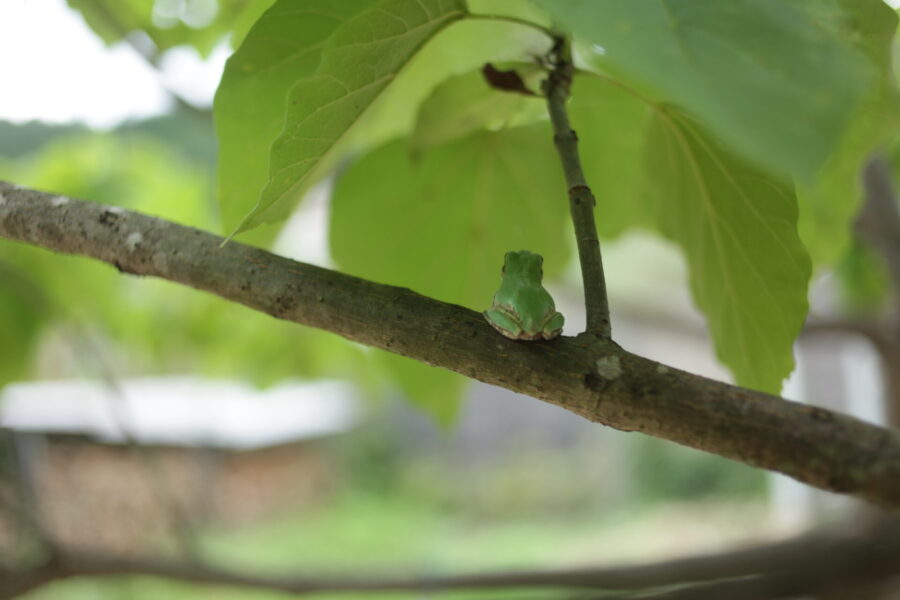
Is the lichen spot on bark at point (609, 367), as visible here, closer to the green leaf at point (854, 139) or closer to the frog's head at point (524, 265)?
the green leaf at point (854, 139)

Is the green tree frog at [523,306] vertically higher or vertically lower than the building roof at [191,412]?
lower

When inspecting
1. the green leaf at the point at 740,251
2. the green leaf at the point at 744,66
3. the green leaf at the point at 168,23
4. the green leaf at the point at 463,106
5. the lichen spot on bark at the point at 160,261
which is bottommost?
the green leaf at the point at 744,66

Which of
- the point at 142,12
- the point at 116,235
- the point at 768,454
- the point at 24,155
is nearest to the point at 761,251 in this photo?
the point at 768,454

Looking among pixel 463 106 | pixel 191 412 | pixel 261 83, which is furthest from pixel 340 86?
pixel 191 412

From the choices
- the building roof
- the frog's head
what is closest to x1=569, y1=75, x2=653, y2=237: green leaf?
the frog's head

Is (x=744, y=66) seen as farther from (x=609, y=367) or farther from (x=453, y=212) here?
(x=453, y=212)

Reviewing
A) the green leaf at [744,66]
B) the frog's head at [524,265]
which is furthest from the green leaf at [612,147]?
the green leaf at [744,66]

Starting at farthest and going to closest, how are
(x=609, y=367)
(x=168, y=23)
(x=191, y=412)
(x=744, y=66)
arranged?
(x=191, y=412)
(x=168, y=23)
(x=609, y=367)
(x=744, y=66)
